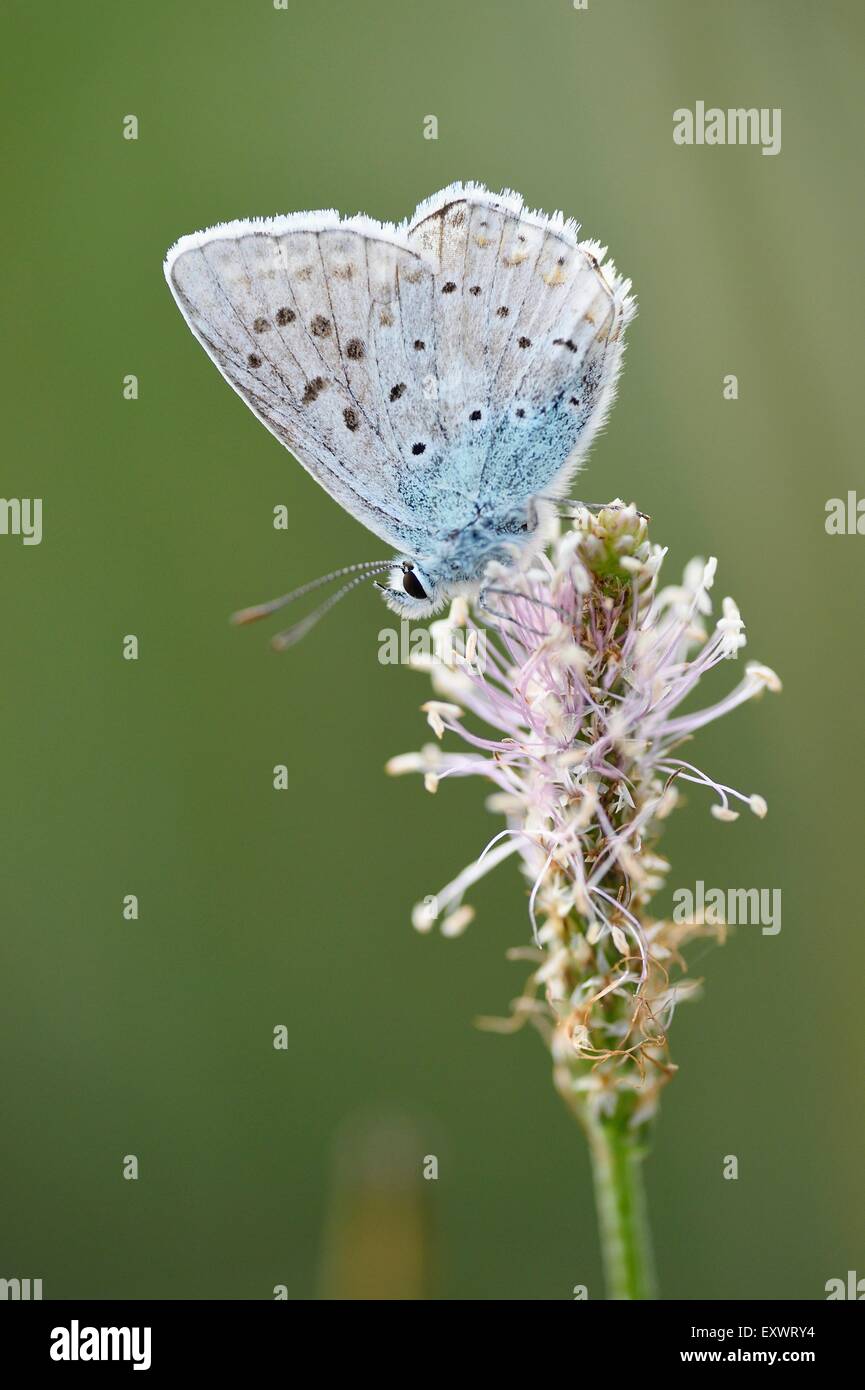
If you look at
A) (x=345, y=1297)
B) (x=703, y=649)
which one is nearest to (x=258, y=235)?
(x=703, y=649)

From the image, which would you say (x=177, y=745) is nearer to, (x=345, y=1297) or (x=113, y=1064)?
(x=113, y=1064)
